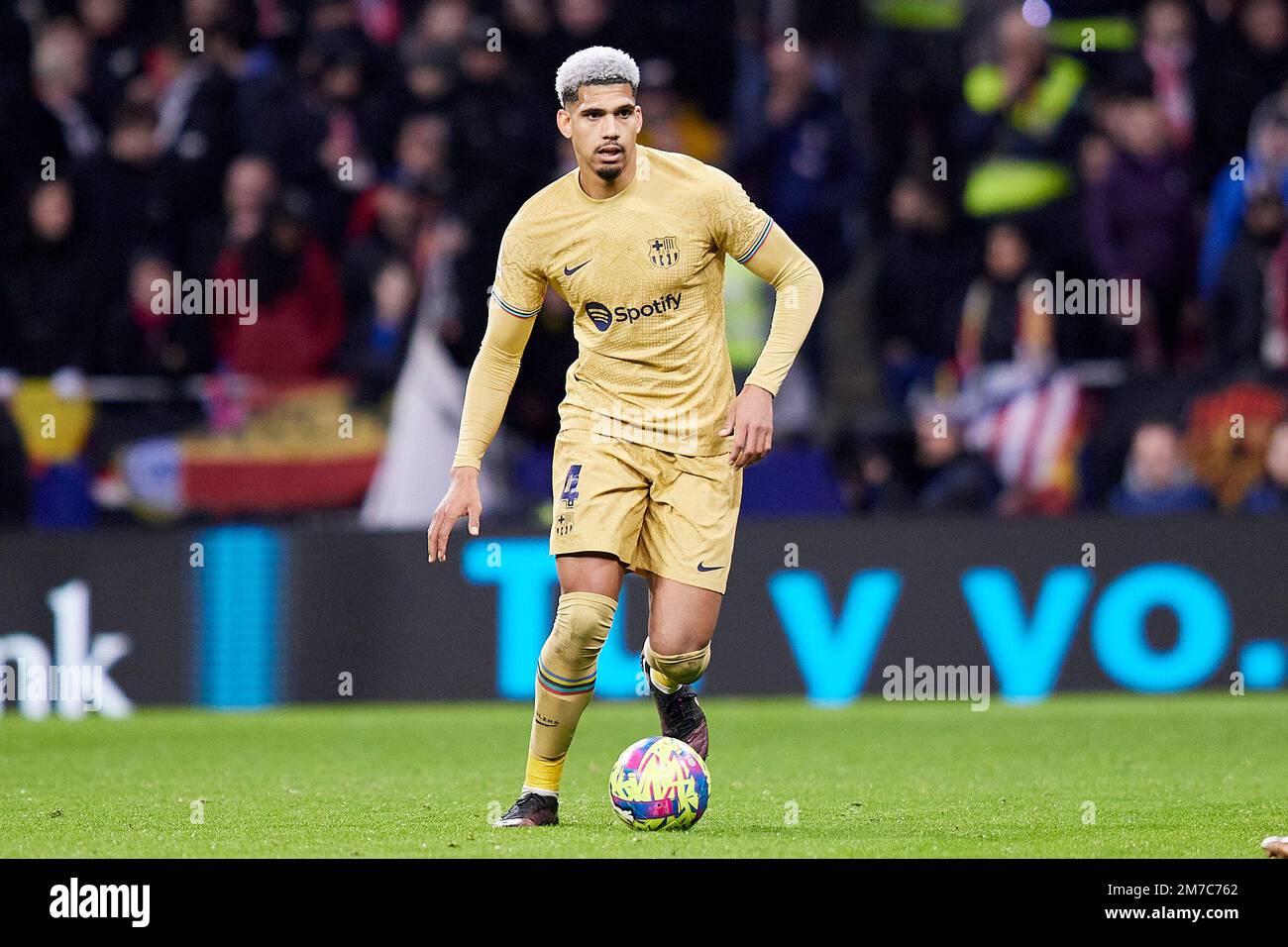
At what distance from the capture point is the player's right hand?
7012mm

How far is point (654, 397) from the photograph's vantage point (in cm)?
729

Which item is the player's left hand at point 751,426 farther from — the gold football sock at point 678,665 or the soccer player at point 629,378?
the gold football sock at point 678,665

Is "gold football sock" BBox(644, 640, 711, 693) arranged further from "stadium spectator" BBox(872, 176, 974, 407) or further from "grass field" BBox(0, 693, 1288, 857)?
"stadium spectator" BBox(872, 176, 974, 407)

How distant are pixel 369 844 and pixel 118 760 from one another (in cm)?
360

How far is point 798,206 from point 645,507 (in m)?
7.22

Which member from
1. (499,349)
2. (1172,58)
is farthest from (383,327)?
(499,349)

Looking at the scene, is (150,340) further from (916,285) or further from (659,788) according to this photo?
(659,788)

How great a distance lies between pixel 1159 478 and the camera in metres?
12.7

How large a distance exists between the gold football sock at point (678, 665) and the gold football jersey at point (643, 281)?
0.69m

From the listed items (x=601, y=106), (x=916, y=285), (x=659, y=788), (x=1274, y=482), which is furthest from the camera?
(x=916, y=285)

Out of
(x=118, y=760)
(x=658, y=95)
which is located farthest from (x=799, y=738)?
(x=658, y=95)

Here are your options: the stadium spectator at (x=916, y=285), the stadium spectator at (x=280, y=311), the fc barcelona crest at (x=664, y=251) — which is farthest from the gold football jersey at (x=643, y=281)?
the stadium spectator at (x=916, y=285)

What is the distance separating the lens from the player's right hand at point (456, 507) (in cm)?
701

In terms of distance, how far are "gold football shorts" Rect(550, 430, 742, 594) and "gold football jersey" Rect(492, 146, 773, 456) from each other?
62 mm
